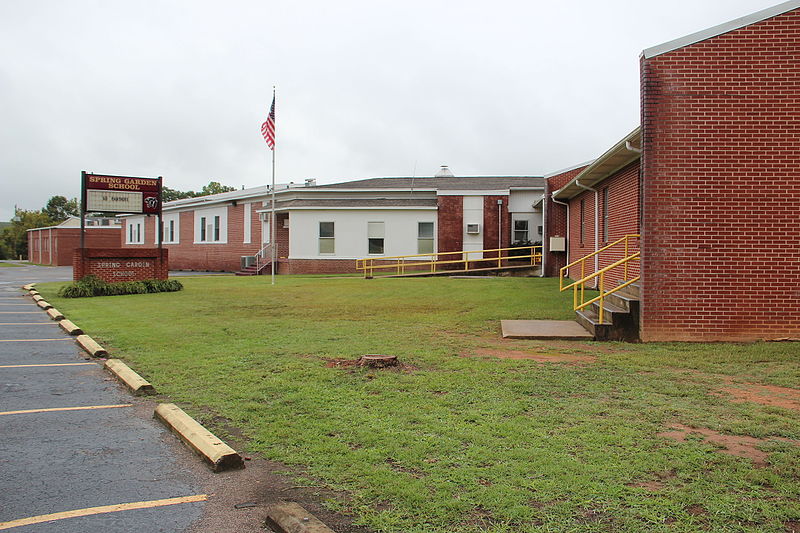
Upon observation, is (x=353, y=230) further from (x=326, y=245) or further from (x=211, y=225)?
(x=211, y=225)

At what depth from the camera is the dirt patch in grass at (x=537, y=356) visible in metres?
8.81

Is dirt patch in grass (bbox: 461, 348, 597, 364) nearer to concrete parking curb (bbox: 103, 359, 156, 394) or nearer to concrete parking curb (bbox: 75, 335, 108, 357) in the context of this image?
concrete parking curb (bbox: 103, 359, 156, 394)

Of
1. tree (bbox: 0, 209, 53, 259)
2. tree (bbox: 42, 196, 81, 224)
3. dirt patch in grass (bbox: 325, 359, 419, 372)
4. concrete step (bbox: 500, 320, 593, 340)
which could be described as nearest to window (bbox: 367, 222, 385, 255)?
concrete step (bbox: 500, 320, 593, 340)

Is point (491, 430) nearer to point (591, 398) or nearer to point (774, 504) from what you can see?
point (591, 398)

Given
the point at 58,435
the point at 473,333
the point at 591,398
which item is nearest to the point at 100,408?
the point at 58,435

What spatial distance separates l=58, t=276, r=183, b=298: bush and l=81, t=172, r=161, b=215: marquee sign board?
7.93 ft

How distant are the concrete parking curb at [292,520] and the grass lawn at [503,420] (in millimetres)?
253

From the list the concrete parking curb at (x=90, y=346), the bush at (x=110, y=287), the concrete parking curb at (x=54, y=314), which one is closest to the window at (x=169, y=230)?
the bush at (x=110, y=287)

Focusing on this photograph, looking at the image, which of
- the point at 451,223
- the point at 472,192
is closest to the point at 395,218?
the point at 451,223

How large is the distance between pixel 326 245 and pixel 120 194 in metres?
12.4

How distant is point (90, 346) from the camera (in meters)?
9.99

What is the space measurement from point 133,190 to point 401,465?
20680 mm

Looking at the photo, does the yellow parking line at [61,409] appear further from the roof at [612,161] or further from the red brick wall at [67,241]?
the red brick wall at [67,241]

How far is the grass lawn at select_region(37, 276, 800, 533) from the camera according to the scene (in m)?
3.89
